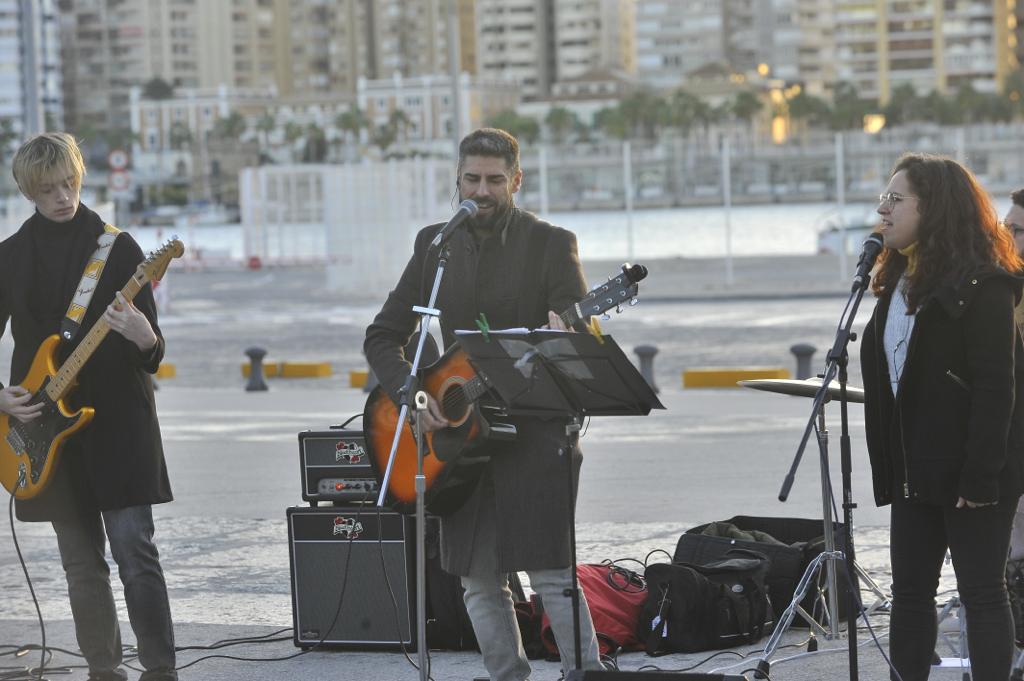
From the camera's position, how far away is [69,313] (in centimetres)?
601

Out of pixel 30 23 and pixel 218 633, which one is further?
pixel 30 23

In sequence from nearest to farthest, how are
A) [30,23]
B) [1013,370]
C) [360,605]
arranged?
[1013,370] < [360,605] < [30,23]

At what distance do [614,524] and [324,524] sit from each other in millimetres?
3014

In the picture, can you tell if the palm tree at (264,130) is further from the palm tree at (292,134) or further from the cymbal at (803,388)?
the cymbal at (803,388)

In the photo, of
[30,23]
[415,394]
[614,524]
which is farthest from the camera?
[30,23]

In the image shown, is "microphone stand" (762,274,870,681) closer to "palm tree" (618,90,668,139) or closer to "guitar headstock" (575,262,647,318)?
"guitar headstock" (575,262,647,318)

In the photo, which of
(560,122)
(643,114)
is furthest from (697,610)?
(560,122)

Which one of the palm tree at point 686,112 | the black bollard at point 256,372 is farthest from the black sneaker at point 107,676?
the palm tree at point 686,112

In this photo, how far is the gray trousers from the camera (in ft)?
18.2

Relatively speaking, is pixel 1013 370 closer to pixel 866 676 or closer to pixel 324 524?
pixel 866 676

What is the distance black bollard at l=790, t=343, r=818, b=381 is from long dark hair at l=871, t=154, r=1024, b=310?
11.1 metres

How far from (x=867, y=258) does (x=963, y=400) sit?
498 mm

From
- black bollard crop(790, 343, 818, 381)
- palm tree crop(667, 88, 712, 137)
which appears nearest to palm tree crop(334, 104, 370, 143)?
palm tree crop(667, 88, 712, 137)

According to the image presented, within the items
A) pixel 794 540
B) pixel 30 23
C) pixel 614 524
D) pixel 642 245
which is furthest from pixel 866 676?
pixel 642 245
